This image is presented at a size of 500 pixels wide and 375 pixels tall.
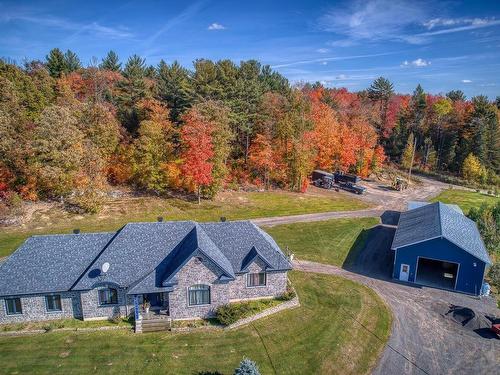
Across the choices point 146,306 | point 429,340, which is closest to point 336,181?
point 429,340

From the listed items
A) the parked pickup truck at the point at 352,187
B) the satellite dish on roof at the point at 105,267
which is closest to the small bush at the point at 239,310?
the satellite dish on roof at the point at 105,267

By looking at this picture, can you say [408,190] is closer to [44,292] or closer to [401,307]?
[401,307]

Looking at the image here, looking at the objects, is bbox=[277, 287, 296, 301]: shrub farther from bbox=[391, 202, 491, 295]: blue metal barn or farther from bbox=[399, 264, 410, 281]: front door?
bbox=[399, 264, 410, 281]: front door

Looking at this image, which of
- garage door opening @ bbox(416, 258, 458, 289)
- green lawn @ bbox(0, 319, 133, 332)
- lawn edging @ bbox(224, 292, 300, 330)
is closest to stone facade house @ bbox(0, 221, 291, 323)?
green lawn @ bbox(0, 319, 133, 332)

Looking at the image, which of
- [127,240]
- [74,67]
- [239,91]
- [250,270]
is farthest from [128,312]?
[74,67]

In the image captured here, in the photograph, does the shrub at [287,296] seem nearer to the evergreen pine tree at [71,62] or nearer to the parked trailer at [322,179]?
the parked trailer at [322,179]

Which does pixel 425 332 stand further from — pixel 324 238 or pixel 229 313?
pixel 324 238

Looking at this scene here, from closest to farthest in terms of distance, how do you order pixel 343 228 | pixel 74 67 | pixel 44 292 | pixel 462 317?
pixel 44 292 < pixel 462 317 < pixel 343 228 < pixel 74 67
